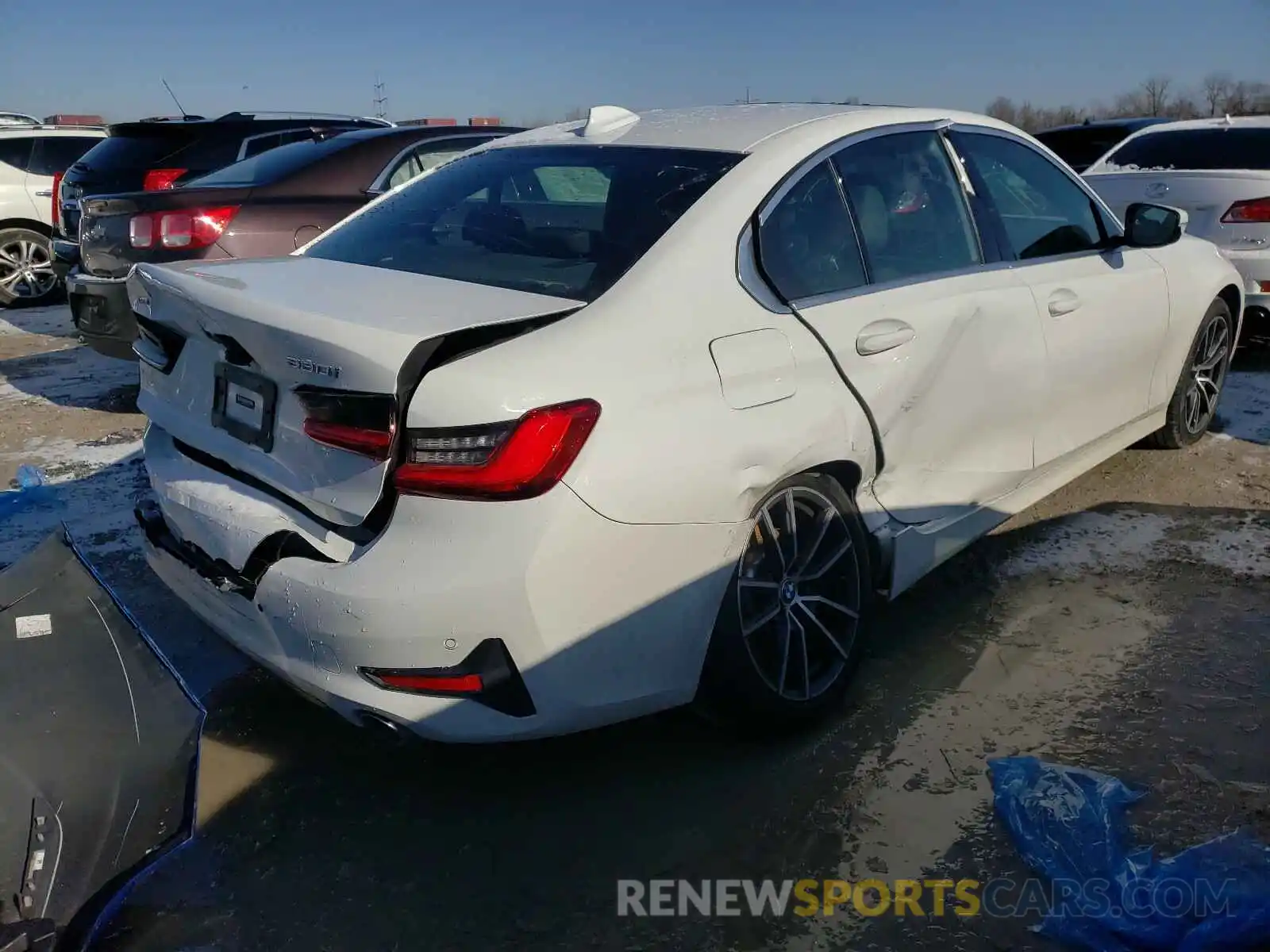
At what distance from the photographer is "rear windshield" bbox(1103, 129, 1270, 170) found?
7.09 metres

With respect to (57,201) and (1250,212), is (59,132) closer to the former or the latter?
(57,201)

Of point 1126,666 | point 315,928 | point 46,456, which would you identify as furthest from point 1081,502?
point 46,456

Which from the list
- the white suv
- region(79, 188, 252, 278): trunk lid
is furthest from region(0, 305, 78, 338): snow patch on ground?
region(79, 188, 252, 278): trunk lid

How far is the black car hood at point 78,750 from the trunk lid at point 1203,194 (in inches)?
239

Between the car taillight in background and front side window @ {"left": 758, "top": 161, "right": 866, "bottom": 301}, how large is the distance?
3.89m

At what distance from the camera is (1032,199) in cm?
396

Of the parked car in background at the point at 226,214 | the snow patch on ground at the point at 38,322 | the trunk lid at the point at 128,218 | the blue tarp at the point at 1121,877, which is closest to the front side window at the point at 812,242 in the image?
the blue tarp at the point at 1121,877

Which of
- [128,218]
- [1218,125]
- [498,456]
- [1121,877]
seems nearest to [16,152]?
[128,218]

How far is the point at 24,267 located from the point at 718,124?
33.5 ft

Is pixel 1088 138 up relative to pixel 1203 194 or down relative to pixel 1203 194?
up

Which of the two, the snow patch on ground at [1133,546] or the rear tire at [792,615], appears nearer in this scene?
the rear tire at [792,615]

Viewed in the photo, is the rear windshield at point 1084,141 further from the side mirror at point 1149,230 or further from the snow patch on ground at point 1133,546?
the snow patch on ground at point 1133,546

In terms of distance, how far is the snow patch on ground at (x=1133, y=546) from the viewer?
159 inches

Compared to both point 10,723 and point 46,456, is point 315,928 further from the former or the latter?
point 46,456
